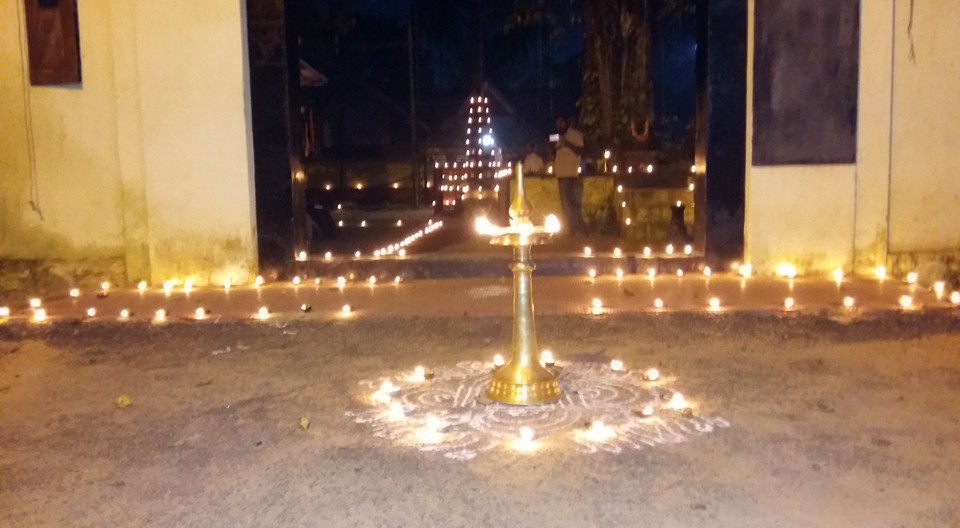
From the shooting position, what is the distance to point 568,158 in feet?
42.9

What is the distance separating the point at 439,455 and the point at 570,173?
9676 mm

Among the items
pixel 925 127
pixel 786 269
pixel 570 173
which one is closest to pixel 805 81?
pixel 925 127

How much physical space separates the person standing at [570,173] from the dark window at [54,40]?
6925 millimetres

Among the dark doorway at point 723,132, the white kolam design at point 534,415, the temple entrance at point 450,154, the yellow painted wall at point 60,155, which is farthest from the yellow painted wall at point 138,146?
the dark doorway at point 723,132

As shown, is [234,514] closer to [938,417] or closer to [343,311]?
[938,417]

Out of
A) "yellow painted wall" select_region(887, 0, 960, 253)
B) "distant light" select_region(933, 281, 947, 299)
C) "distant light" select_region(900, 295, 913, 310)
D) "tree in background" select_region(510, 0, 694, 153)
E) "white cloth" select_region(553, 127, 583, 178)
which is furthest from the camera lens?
"tree in background" select_region(510, 0, 694, 153)

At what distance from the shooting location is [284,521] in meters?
3.27

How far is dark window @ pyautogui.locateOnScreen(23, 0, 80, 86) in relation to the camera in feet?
26.5

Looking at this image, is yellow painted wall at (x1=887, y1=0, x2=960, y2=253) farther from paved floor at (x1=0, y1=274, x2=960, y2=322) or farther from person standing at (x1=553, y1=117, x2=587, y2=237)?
person standing at (x1=553, y1=117, x2=587, y2=237)

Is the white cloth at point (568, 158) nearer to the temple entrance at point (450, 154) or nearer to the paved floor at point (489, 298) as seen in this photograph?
the temple entrance at point (450, 154)

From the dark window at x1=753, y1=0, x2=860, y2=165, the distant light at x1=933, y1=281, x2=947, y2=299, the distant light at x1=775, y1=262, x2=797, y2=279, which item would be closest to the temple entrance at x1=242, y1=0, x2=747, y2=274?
the dark window at x1=753, y1=0, x2=860, y2=165

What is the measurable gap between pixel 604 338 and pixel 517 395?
5.63ft

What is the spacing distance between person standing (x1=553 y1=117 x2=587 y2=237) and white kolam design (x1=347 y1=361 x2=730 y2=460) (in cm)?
811

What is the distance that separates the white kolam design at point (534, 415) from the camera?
13.4ft
